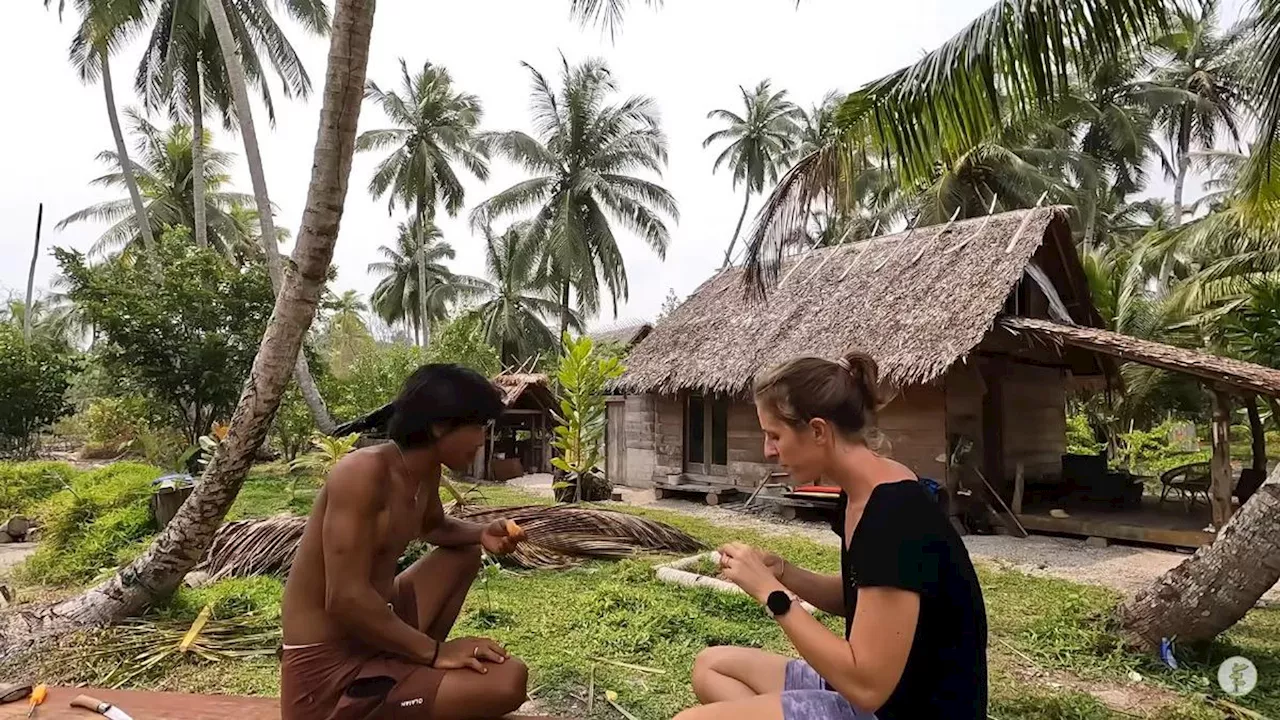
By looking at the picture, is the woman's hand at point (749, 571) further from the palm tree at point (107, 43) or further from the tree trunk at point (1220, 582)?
the palm tree at point (107, 43)

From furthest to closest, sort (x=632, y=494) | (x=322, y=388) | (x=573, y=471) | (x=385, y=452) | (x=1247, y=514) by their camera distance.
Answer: (x=322, y=388) → (x=632, y=494) → (x=573, y=471) → (x=1247, y=514) → (x=385, y=452)

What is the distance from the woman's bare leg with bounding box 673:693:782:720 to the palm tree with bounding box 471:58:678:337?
23995 mm

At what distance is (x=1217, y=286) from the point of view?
13.1m

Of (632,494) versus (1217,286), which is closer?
(1217,286)

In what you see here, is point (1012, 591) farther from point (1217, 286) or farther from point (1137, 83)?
point (1137, 83)

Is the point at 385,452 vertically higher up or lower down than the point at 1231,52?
lower down

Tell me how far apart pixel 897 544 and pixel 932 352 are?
28.1 ft

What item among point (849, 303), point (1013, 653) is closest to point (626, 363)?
point (849, 303)

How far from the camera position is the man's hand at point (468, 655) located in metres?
2.35

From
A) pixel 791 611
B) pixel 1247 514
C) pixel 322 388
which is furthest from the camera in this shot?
pixel 322 388

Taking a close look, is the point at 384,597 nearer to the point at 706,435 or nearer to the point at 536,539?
A: the point at 536,539

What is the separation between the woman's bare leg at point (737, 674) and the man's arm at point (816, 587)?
0.19m

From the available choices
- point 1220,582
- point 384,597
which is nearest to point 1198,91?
point 1220,582

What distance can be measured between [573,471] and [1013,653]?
25.8 feet
